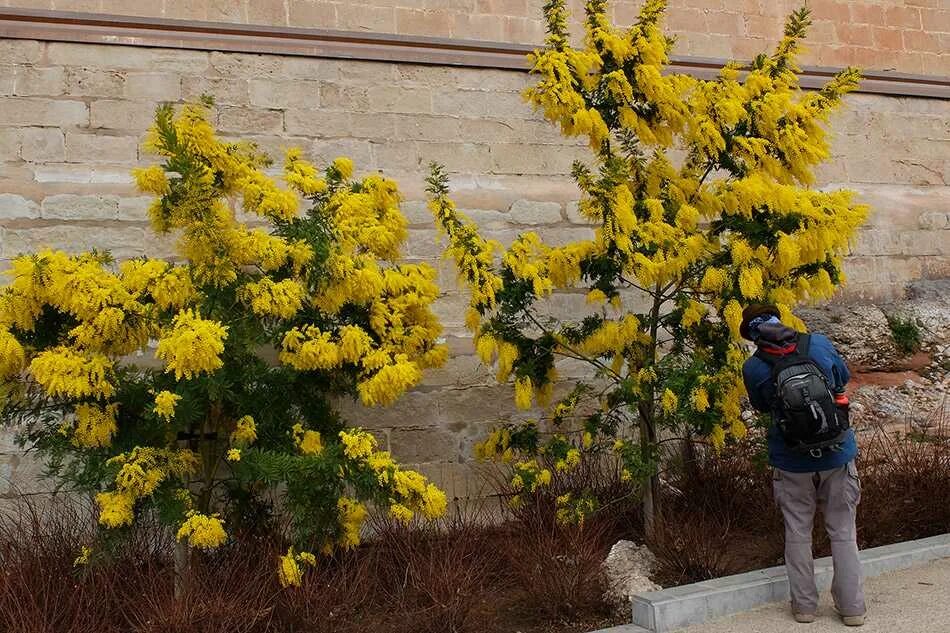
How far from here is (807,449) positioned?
4586mm

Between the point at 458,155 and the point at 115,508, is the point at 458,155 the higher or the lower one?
the higher one

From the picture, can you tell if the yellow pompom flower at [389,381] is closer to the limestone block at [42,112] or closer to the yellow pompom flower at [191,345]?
the yellow pompom flower at [191,345]

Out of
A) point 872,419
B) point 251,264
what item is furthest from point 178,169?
point 872,419

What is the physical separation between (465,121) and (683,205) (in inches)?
114

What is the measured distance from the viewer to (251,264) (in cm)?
484

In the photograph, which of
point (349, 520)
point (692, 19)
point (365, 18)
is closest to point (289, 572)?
point (349, 520)

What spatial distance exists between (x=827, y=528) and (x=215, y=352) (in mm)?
3365

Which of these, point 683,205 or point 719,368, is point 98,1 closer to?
point 683,205

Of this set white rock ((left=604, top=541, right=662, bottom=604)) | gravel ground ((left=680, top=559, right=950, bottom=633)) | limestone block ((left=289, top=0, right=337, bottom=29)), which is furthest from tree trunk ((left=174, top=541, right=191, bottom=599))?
limestone block ((left=289, top=0, right=337, bottom=29))

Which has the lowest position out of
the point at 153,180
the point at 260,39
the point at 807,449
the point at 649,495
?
the point at 649,495

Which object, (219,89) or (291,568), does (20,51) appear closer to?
(219,89)

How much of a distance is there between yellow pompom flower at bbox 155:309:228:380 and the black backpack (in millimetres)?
2873

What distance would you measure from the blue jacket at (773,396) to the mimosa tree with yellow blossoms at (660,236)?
542 millimetres

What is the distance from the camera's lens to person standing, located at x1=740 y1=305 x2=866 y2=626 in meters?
4.51
